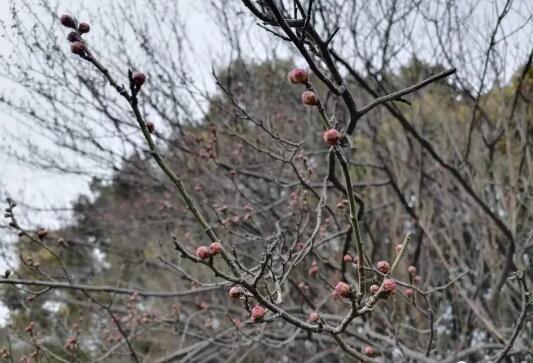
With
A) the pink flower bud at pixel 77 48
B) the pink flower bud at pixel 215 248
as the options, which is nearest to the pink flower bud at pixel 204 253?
the pink flower bud at pixel 215 248

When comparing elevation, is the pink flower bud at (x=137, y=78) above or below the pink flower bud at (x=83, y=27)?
below

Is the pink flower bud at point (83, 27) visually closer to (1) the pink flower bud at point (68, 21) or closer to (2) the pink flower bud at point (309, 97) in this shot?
(1) the pink flower bud at point (68, 21)

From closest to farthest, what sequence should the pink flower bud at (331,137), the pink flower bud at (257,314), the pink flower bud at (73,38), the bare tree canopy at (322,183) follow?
the pink flower bud at (331,137)
the pink flower bud at (257,314)
the pink flower bud at (73,38)
the bare tree canopy at (322,183)

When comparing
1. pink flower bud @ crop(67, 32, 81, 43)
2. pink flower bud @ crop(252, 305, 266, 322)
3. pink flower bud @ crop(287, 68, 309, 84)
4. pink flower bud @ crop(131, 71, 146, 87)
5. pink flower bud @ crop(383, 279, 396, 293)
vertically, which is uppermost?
pink flower bud @ crop(67, 32, 81, 43)

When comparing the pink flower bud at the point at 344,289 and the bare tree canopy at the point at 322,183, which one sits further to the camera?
the bare tree canopy at the point at 322,183

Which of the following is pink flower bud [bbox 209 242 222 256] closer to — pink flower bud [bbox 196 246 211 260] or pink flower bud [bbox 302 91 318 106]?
pink flower bud [bbox 196 246 211 260]

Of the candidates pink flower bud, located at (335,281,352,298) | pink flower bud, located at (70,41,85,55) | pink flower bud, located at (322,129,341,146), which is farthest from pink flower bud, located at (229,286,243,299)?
pink flower bud, located at (70,41,85,55)

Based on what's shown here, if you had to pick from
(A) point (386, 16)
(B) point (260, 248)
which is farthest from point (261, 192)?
(A) point (386, 16)

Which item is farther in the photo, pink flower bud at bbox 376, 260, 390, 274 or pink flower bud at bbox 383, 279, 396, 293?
pink flower bud at bbox 376, 260, 390, 274

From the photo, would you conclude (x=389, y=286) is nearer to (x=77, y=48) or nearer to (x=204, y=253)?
(x=204, y=253)

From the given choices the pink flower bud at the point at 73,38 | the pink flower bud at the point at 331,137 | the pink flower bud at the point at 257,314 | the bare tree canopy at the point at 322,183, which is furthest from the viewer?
the bare tree canopy at the point at 322,183

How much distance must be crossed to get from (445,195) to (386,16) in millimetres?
2045

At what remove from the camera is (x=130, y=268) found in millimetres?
8539

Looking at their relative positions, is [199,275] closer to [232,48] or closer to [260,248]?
[260,248]
